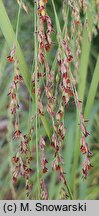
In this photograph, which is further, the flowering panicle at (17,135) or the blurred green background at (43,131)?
the blurred green background at (43,131)

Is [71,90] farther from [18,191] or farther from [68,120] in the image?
[18,191]

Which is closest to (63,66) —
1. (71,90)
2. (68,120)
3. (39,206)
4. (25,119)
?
(71,90)

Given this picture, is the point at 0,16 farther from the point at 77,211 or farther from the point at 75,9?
the point at 77,211

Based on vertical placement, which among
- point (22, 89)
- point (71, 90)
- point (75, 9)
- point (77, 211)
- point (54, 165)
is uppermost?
point (22, 89)

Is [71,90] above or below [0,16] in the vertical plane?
below

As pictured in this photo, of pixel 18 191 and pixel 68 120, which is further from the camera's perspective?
pixel 18 191

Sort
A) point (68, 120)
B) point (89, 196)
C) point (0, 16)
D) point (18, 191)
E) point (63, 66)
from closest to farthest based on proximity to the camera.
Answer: point (63, 66)
point (0, 16)
point (89, 196)
point (68, 120)
point (18, 191)

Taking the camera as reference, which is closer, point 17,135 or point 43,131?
point 17,135

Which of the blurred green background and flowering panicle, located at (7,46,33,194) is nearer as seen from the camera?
flowering panicle, located at (7,46,33,194)

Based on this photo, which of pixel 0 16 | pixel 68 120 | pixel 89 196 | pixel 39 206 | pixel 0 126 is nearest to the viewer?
pixel 0 16
